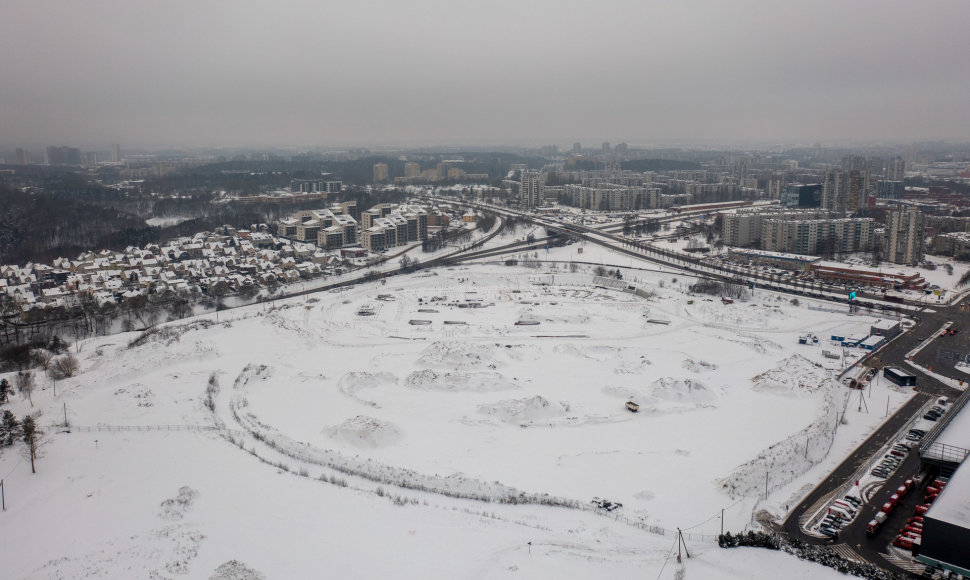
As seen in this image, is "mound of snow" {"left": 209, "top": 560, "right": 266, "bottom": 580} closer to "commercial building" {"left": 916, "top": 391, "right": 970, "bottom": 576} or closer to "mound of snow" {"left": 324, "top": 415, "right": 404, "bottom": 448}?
"mound of snow" {"left": 324, "top": 415, "right": 404, "bottom": 448}

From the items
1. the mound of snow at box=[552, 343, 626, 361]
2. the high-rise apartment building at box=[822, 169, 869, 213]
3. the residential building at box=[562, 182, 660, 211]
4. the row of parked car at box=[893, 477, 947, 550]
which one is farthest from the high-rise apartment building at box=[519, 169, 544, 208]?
the row of parked car at box=[893, 477, 947, 550]

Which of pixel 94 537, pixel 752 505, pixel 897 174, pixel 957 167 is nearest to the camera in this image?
pixel 94 537

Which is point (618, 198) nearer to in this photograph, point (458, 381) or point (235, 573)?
point (458, 381)

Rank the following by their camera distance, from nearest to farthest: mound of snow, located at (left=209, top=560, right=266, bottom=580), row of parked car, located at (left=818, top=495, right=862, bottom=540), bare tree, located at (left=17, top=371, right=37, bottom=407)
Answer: mound of snow, located at (left=209, top=560, right=266, bottom=580)
row of parked car, located at (left=818, top=495, right=862, bottom=540)
bare tree, located at (left=17, top=371, right=37, bottom=407)

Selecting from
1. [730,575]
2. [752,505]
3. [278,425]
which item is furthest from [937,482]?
[278,425]

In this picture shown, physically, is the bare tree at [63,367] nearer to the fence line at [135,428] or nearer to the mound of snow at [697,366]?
the fence line at [135,428]

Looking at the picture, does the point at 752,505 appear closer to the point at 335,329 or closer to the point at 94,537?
the point at 94,537

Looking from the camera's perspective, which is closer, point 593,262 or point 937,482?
point 937,482
